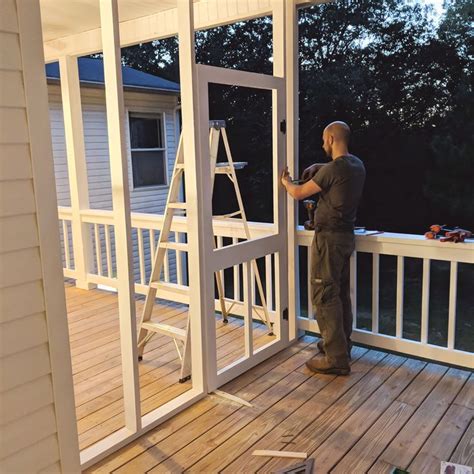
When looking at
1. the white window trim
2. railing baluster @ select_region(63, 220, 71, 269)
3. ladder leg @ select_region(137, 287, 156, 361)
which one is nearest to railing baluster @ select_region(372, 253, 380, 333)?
ladder leg @ select_region(137, 287, 156, 361)

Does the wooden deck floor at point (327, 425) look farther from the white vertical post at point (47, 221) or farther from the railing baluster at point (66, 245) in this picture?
the railing baluster at point (66, 245)

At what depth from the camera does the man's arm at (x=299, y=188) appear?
323 centimetres

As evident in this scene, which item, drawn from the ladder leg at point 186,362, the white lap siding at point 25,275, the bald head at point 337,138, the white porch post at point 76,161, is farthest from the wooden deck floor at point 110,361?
the bald head at point 337,138

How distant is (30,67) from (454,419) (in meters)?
2.74

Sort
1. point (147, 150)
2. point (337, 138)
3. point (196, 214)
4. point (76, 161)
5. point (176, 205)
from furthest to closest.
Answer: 1. point (147, 150)
2. point (76, 161)
3. point (176, 205)
4. point (337, 138)
5. point (196, 214)

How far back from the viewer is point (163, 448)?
A: 2572mm

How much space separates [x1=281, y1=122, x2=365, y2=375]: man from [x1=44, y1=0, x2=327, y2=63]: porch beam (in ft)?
3.72

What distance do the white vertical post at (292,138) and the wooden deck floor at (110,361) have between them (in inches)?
15.7

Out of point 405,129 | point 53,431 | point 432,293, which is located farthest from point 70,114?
point 432,293

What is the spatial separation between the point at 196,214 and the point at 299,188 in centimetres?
79

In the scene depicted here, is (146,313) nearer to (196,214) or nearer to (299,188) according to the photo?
(196,214)

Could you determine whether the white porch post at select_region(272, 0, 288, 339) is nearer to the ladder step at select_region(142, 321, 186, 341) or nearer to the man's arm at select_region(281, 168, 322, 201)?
the man's arm at select_region(281, 168, 322, 201)

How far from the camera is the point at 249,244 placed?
11.3 feet

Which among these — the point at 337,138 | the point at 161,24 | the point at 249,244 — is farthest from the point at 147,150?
the point at 337,138
